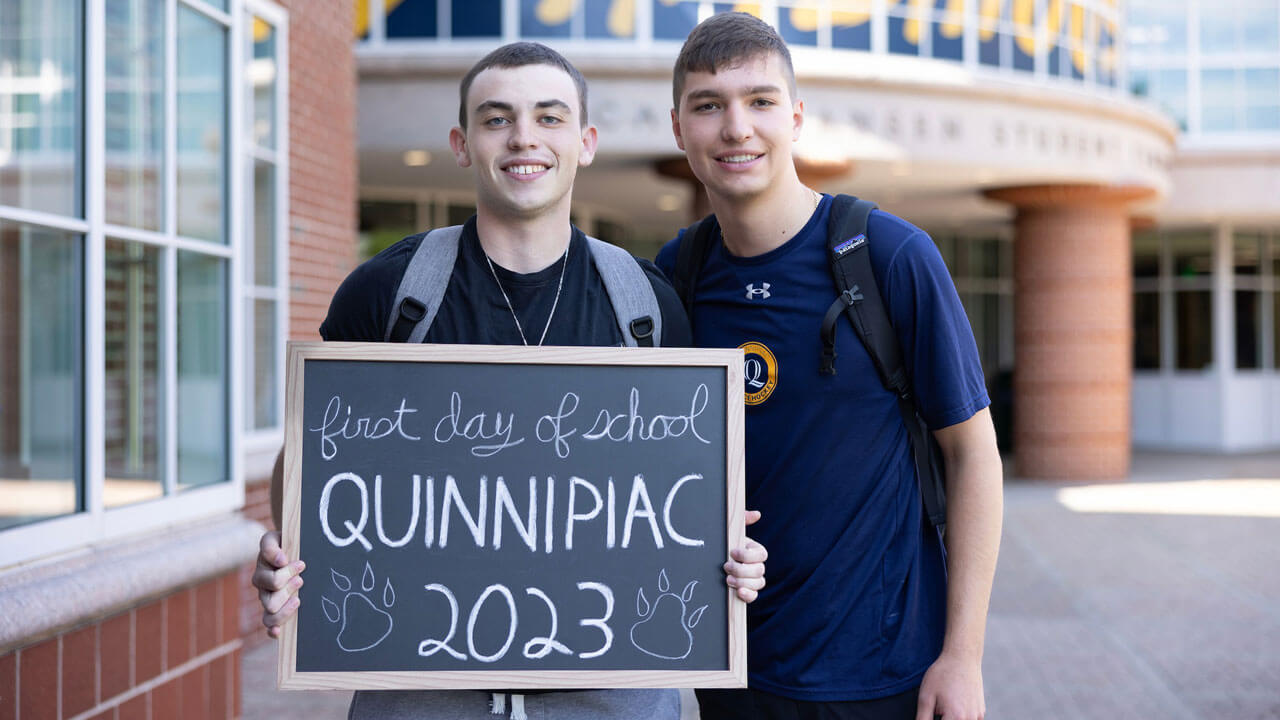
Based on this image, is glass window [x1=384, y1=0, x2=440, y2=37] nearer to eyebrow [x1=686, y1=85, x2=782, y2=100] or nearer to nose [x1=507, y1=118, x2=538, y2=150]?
eyebrow [x1=686, y1=85, x2=782, y2=100]

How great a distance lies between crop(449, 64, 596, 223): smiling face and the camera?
2.30 metres

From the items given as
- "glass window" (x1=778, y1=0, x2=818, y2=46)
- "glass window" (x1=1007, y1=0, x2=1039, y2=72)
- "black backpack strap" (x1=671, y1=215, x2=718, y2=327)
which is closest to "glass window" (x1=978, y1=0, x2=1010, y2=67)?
"glass window" (x1=1007, y1=0, x2=1039, y2=72)

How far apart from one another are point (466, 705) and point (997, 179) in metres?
13.6

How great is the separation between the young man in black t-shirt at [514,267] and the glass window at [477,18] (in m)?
10.2

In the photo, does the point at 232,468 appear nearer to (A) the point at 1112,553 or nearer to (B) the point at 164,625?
(B) the point at 164,625

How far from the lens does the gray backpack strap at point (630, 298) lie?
237 cm

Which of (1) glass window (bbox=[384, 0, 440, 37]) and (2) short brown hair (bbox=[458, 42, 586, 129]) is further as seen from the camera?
(1) glass window (bbox=[384, 0, 440, 37])

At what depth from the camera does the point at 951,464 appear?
2.44 metres

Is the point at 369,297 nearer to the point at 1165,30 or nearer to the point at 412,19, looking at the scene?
the point at 412,19

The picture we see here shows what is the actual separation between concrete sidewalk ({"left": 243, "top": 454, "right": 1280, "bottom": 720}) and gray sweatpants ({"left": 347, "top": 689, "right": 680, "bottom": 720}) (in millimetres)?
3485

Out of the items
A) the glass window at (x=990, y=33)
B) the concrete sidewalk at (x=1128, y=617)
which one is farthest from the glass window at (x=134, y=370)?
the glass window at (x=990, y=33)

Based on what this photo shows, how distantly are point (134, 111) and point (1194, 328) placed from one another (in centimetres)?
2003

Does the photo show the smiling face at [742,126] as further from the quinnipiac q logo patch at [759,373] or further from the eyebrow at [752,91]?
the quinnipiac q logo patch at [759,373]

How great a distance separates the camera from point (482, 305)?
92.0 inches
